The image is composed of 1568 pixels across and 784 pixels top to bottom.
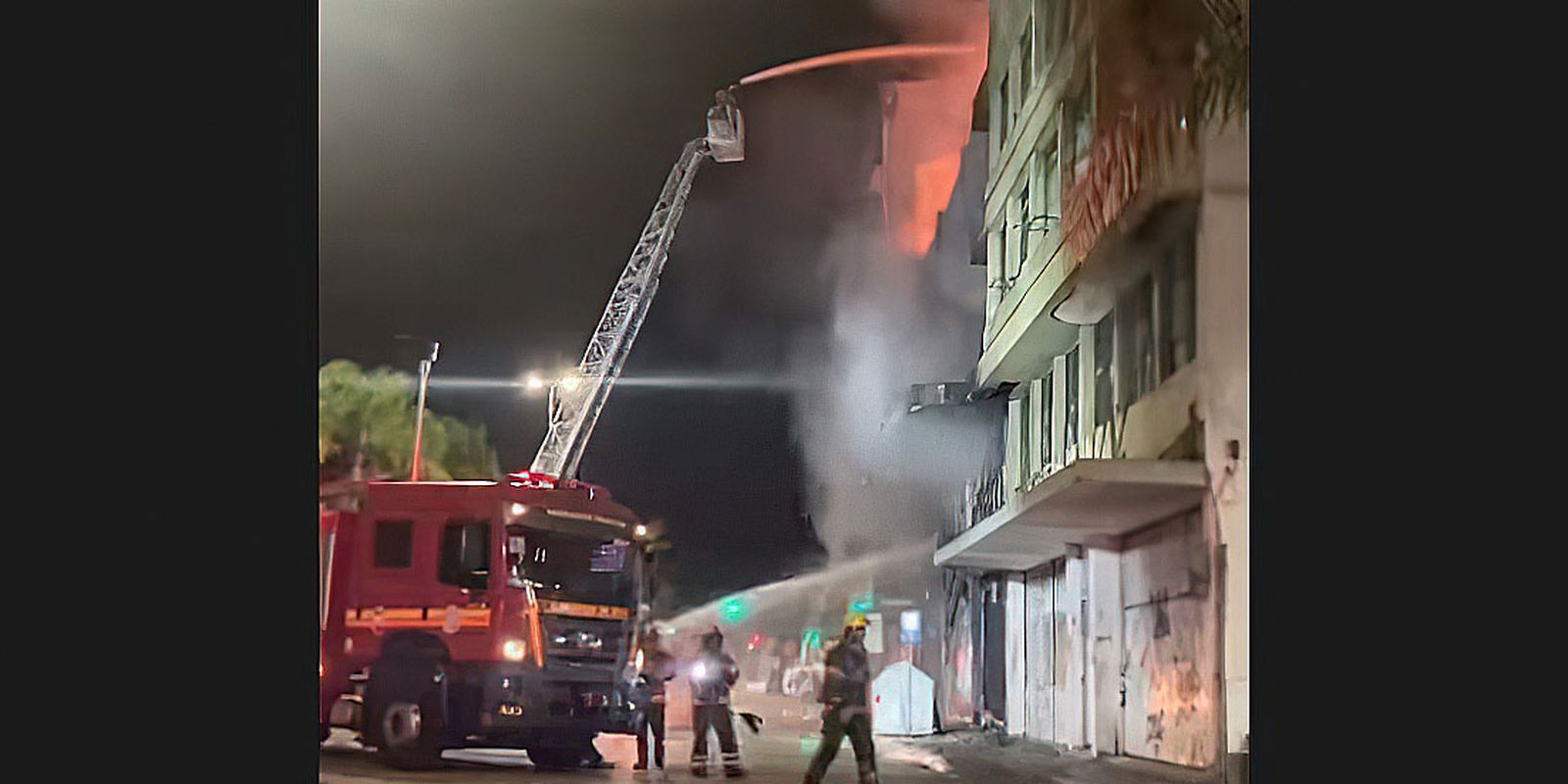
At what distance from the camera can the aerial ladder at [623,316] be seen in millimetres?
6125

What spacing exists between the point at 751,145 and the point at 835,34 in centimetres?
45

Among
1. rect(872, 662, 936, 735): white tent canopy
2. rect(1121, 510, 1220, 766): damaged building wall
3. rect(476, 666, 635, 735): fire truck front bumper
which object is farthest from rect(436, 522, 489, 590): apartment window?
rect(1121, 510, 1220, 766): damaged building wall

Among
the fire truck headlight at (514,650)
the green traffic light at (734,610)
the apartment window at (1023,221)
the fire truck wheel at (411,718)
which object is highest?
the apartment window at (1023,221)

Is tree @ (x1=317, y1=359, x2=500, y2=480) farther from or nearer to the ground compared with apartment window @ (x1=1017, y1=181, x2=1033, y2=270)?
nearer to the ground

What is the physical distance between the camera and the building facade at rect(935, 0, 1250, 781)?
5852mm

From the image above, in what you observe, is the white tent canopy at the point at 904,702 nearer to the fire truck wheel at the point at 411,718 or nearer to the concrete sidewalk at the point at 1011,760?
the concrete sidewalk at the point at 1011,760

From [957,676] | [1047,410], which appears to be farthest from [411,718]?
[1047,410]

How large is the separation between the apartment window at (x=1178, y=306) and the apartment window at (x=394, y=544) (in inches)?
98.8

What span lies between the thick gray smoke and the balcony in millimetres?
154

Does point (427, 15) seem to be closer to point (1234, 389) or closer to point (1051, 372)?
point (1051, 372)

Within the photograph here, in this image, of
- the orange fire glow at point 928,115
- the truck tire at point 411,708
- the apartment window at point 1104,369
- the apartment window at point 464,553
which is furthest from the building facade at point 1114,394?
the truck tire at point 411,708

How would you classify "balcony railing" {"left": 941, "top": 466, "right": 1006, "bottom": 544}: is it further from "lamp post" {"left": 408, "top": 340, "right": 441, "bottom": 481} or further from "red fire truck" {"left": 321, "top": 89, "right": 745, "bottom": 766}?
"lamp post" {"left": 408, "top": 340, "right": 441, "bottom": 481}

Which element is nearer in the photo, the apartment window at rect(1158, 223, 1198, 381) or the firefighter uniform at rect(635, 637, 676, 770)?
the apartment window at rect(1158, 223, 1198, 381)

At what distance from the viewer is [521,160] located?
20.7 ft
